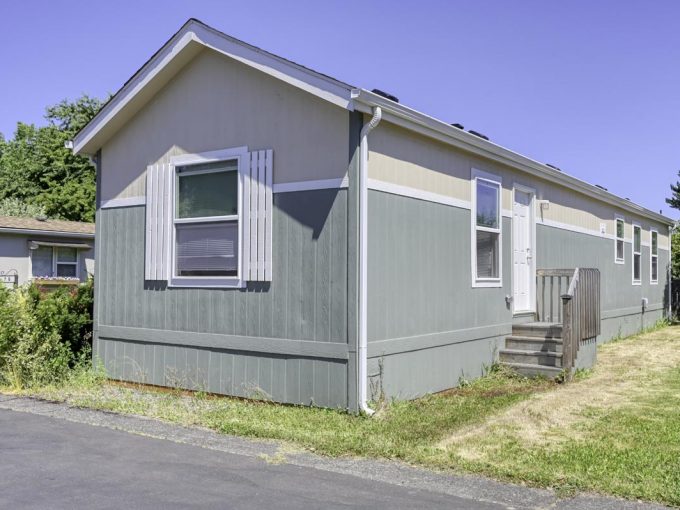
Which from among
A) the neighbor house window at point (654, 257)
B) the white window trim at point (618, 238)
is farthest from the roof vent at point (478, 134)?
the neighbor house window at point (654, 257)

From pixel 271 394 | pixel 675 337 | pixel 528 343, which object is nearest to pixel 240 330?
pixel 271 394

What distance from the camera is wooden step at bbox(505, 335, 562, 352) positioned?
32.7 ft

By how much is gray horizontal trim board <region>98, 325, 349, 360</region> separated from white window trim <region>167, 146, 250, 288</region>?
2.09 ft

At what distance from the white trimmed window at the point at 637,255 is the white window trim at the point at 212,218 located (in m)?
12.6

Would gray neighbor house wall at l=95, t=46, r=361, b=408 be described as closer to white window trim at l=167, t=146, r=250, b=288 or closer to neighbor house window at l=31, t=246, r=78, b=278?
white window trim at l=167, t=146, r=250, b=288

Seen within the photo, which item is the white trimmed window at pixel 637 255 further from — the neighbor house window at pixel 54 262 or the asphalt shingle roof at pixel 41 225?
the neighbor house window at pixel 54 262

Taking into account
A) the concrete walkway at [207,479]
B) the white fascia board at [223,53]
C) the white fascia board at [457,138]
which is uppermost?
the white fascia board at [223,53]

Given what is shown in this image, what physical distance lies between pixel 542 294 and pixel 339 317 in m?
5.60

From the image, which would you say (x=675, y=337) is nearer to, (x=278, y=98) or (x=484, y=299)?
(x=484, y=299)

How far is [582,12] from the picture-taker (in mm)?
12734

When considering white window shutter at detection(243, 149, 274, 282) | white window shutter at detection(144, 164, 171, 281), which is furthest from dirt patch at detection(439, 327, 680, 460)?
white window shutter at detection(144, 164, 171, 281)

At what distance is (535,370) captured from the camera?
966 cm

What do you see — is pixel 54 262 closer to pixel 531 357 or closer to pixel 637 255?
pixel 531 357

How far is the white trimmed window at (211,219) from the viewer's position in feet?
26.3
